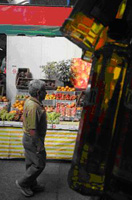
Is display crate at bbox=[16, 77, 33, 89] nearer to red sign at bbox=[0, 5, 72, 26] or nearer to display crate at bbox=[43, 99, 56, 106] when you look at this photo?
display crate at bbox=[43, 99, 56, 106]

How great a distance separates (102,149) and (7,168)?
4.25 meters

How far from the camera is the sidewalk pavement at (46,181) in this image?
4022 mm

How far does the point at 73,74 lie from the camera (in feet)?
29.8

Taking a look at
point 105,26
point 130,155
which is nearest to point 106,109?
point 130,155

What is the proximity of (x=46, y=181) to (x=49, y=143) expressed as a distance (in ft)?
3.10

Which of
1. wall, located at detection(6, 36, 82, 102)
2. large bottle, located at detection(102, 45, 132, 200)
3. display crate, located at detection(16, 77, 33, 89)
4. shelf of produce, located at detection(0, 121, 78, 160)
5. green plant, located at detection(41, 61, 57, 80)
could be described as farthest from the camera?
wall, located at detection(6, 36, 82, 102)

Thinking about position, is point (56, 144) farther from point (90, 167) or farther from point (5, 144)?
point (90, 167)

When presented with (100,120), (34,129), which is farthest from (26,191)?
(100,120)

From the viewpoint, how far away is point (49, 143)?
5383mm

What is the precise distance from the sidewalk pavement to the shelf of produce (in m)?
0.20

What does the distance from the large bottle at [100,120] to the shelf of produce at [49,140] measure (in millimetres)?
4070

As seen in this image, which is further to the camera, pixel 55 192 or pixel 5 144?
pixel 5 144

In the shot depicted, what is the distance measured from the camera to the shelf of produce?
5355mm

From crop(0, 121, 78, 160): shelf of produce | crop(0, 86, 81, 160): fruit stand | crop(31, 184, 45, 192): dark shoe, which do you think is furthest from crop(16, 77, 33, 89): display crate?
crop(31, 184, 45, 192): dark shoe
